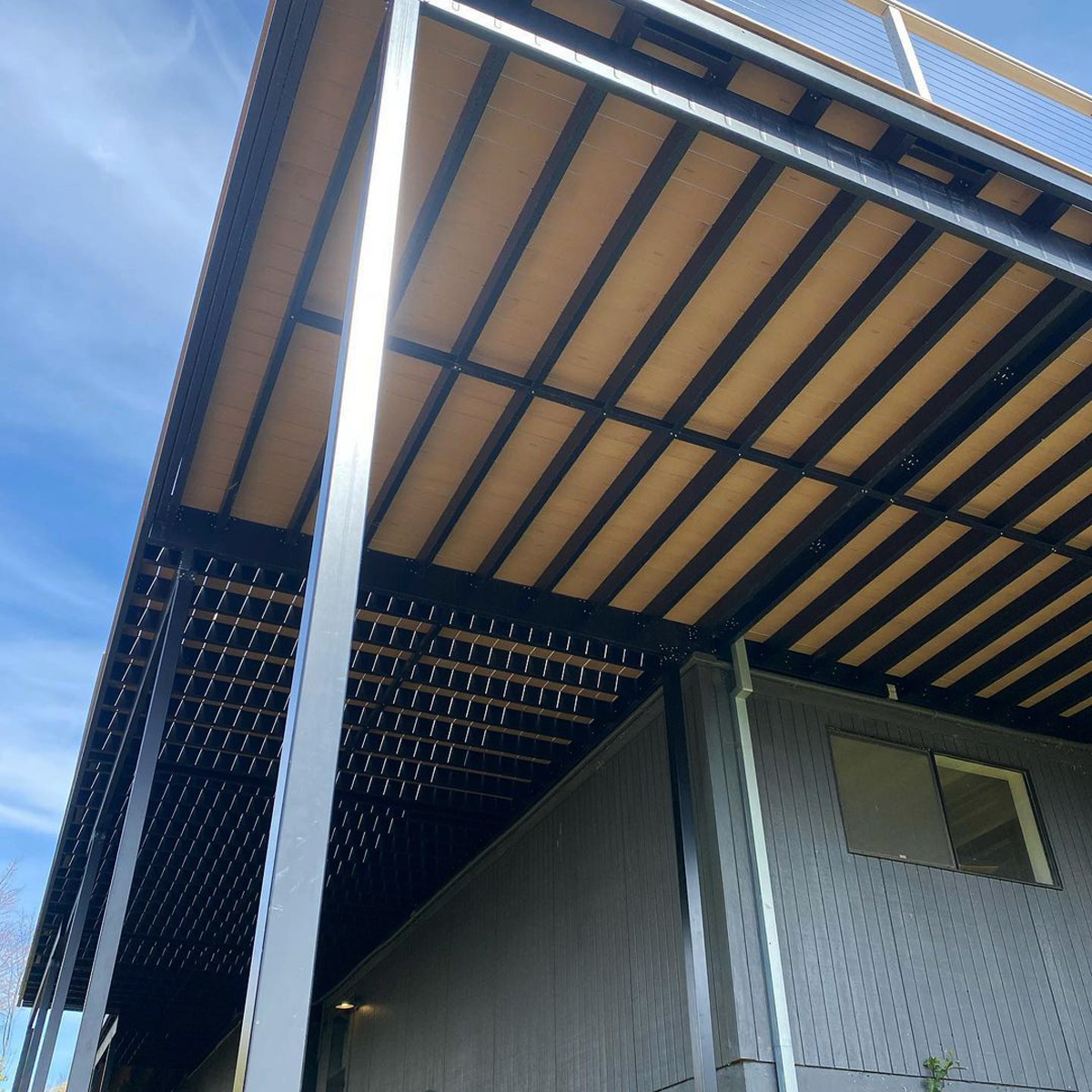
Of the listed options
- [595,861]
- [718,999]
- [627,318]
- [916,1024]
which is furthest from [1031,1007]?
[627,318]

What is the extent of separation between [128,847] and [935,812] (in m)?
6.02

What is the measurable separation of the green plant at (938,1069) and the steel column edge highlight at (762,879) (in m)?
1.06

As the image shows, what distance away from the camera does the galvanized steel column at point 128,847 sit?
640 cm

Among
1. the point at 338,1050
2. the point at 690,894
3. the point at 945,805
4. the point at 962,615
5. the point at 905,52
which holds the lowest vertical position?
the point at 690,894

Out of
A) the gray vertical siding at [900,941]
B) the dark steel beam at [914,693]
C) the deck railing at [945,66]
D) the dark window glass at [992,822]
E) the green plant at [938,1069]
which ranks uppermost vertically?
the deck railing at [945,66]

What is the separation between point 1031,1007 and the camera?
8.11 m

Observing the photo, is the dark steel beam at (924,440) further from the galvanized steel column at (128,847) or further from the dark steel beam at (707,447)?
the galvanized steel column at (128,847)

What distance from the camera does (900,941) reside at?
789 cm

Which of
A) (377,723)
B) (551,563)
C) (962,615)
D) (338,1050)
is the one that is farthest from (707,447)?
(338,1050)

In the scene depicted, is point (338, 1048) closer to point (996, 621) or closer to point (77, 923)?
point (77, 923)

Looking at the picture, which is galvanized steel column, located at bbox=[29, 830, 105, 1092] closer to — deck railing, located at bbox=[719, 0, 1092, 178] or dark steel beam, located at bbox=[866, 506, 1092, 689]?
dark steel beam, located at bbox=[866, 506, 1092, 689]

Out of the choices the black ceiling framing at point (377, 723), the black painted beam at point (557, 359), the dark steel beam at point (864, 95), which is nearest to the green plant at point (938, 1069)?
the black ceiling framing at point (377, 723)

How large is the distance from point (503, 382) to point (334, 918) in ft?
34.5

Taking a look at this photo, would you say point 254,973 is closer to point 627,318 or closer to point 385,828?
point 627,318
